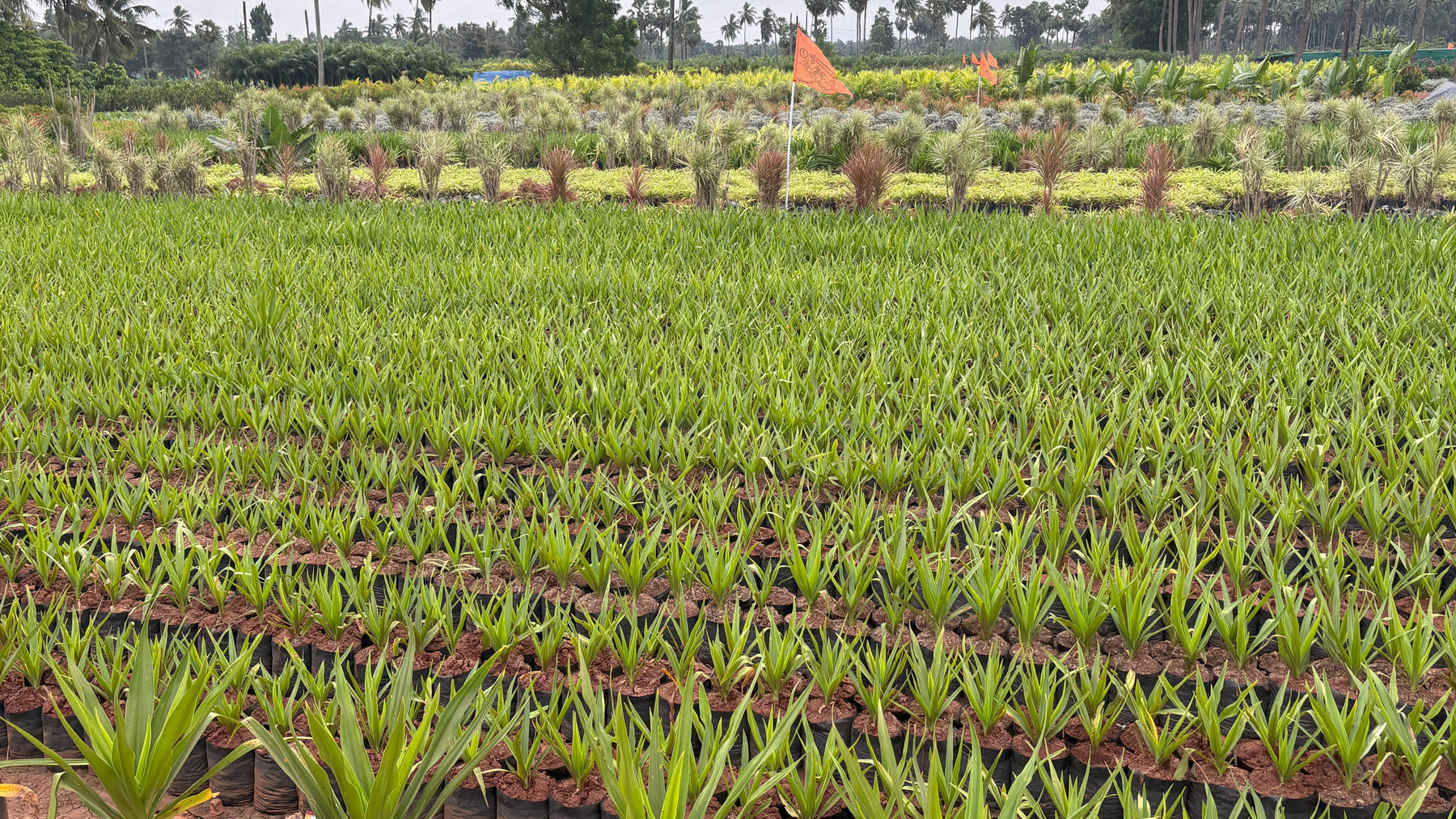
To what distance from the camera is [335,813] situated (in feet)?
4.30

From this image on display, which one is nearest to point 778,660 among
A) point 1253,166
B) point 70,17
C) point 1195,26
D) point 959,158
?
point 959,158

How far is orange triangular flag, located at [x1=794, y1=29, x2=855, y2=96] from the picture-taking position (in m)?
7.55

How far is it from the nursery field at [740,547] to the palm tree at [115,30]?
161ft

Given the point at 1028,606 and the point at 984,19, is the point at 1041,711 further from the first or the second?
the point at 984,19

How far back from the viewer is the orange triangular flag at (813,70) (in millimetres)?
7551

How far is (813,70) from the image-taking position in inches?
300

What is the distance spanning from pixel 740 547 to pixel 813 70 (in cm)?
630

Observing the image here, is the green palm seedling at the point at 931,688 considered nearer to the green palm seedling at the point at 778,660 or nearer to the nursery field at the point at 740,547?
the nursery field at the point at 740,547

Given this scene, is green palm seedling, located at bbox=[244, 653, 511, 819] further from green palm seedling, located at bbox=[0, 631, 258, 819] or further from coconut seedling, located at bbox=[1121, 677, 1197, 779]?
coconut seedling, located at bbox=[1121, 677, 1197, 779]

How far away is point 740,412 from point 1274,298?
2480 mm

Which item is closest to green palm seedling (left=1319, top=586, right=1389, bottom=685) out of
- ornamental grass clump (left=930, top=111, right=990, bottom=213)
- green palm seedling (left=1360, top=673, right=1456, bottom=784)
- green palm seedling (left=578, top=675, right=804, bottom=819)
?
green palm seedling (left=1360, top=673, right=1456, bottom=784)

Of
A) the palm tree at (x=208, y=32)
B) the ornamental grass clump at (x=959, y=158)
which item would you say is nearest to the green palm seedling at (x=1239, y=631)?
the ornamental grass clump at (x=959, y=158)

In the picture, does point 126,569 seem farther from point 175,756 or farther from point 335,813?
point 335,813

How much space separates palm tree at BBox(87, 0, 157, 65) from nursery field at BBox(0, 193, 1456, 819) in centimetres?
4893
